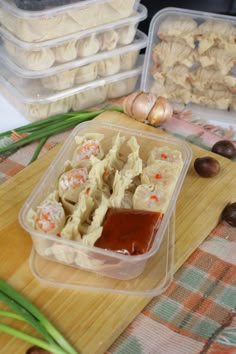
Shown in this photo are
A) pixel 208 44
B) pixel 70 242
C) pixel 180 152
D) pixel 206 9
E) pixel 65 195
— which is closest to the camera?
pixel 70 242

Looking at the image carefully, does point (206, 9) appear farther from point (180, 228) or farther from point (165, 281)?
point (165, 281)

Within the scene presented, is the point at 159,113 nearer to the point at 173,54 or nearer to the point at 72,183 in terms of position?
the point at 173,54

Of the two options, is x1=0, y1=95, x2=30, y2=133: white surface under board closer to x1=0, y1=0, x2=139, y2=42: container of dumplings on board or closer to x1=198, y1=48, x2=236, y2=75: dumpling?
x1=0, y1=0, x2=139, y2=42: container of dumplings on board

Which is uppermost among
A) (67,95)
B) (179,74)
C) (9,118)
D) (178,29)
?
(178,29)

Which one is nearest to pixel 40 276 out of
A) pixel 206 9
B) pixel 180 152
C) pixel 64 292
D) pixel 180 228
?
pixel 64 292

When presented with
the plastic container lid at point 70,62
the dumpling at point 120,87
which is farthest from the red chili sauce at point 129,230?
the dumpling at point 120,87

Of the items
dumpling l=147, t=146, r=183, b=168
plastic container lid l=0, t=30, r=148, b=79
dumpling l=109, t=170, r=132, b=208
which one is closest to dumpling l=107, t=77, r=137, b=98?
plastic container lid l=0, t=30, r=148, b=79

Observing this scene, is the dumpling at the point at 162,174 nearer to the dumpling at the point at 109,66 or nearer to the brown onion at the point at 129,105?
the brown onion at the point at 129,105

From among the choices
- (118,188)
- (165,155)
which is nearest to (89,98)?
(165,155)
